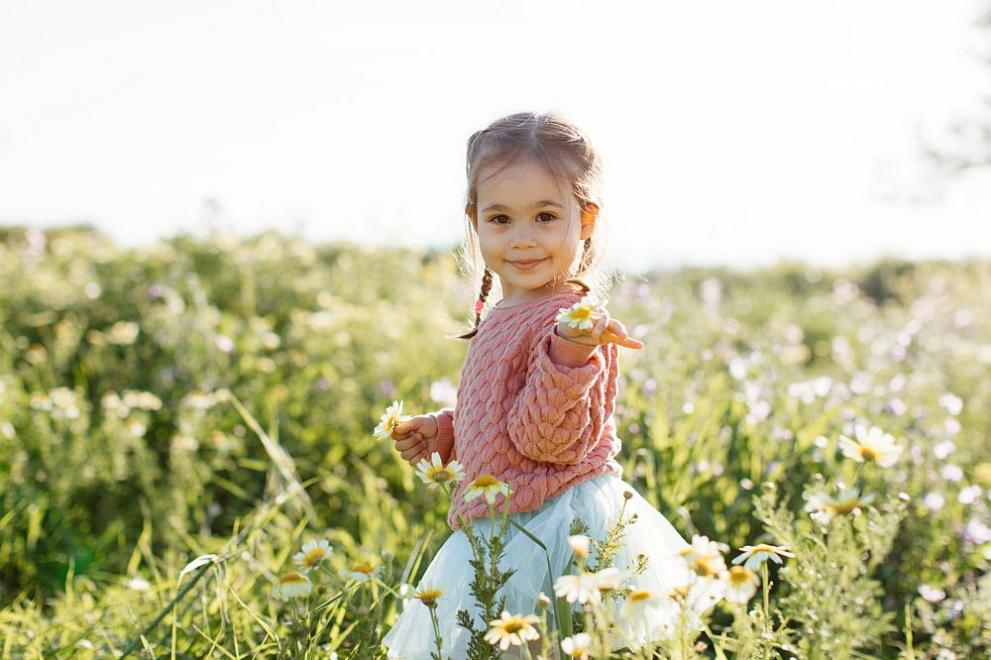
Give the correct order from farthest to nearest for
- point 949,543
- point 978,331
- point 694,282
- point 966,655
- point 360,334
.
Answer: point 694,282, point 978,331, point 360,334, point 949,543, point 966,655

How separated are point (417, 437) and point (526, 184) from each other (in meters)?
0.65

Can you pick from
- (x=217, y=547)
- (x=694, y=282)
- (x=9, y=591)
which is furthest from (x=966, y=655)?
(x=694, y=282)

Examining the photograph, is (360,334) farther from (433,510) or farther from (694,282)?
(694,282)

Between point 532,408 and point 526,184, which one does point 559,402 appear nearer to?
point 532,408

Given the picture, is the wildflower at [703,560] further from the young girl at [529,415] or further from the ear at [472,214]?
the ear at [472,214]

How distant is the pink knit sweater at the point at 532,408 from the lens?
1.75 m

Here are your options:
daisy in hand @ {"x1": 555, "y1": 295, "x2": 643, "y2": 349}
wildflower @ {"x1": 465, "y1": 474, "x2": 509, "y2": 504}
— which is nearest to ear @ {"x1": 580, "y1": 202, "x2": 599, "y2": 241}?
daisy in hand @ {"x1": 555, "y1": 295, "x2": 643, "y2": 349}

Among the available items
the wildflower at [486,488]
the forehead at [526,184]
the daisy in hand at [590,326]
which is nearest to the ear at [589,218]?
the forehead at [526,184]

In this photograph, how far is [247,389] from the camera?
425 cm

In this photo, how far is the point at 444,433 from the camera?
2.22 meters

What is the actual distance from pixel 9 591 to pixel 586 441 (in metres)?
2.31

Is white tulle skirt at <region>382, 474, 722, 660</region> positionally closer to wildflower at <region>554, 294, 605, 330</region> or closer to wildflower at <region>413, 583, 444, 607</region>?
wildflower at <region>413, 583, 444, 607</region>

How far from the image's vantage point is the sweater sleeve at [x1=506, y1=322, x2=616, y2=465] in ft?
5.67

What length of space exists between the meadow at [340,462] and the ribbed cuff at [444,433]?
0.27m
